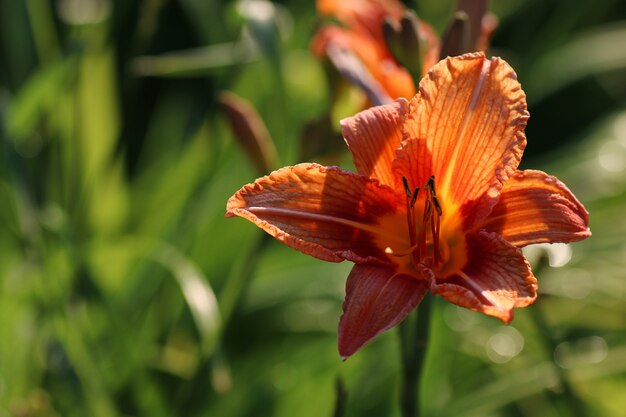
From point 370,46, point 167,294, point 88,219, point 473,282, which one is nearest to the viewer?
point 473,282

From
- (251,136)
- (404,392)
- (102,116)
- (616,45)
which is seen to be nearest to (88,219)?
(102,116)

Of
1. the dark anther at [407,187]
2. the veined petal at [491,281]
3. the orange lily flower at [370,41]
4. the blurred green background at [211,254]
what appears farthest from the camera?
the blurred green background at [211,254]

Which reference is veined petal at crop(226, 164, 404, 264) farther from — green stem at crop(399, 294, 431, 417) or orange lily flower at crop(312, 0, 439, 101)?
orange lily flower at crop(312, 0, 439, 101)

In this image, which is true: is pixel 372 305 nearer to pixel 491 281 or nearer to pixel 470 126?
pixel 491 281

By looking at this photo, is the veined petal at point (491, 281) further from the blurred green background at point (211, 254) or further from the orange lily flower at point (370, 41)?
the orange lily flower at point (370, 41)

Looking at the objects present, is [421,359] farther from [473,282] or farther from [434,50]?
[434,50]

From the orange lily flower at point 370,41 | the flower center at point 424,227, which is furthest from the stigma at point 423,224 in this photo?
the orange lily flower at point 370,41
